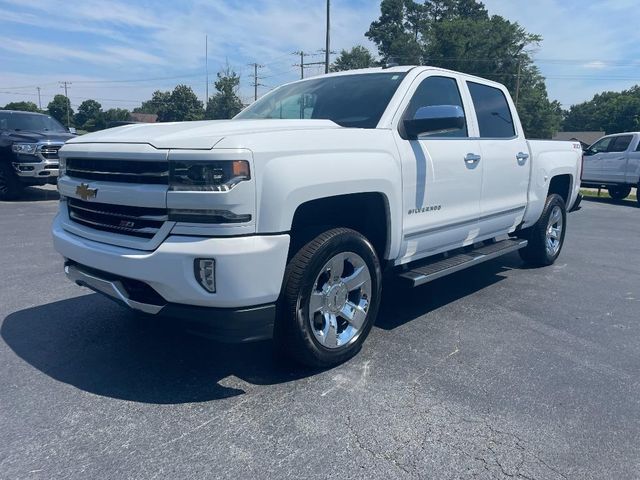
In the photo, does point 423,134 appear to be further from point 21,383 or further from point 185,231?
point 21,383

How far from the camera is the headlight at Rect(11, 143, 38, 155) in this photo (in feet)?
36.9

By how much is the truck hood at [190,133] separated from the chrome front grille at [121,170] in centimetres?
12

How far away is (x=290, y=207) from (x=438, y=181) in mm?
1640

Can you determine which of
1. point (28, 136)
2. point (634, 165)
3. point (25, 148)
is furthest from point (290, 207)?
point (634, 165)

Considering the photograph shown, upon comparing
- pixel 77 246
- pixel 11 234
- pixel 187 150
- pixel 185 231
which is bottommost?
pixel 11 234

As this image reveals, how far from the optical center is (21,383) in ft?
10.1

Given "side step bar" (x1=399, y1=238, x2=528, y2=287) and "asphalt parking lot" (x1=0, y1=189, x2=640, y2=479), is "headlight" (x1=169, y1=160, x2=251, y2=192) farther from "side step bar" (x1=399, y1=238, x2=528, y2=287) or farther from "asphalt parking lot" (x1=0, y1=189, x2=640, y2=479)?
"side step bar" (x1=399, y1=238, x2=528, y2=287)

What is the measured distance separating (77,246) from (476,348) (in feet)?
9.26

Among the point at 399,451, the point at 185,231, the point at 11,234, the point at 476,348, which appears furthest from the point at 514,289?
the point at 11,234

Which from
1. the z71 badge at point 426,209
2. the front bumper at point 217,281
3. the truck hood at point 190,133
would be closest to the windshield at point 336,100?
the truck hood at point 190,133

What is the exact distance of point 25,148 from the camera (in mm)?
11266

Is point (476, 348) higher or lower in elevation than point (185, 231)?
lower

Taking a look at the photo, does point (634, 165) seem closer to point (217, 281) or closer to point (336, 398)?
point (336, 398)

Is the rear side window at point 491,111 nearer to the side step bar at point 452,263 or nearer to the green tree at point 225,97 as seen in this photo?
the side step bar at point 452,263
